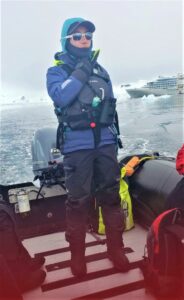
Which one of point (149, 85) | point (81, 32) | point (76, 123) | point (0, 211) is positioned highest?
point (81, 32)

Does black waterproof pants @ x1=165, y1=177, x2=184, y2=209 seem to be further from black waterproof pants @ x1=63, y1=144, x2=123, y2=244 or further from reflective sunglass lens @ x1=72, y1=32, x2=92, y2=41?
reflective sunglass lens @ x1=72, y1=32, x2=92, y2=41

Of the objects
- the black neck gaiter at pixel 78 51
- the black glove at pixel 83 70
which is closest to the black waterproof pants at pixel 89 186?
the black glove at pixel 83 70

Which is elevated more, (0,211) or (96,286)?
(0,211)

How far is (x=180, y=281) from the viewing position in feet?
6.99

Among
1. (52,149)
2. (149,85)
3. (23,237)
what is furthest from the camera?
(149,85)

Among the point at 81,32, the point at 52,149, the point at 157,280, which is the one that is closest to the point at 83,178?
the point at 157,280

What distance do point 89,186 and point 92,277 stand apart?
1.85 feet

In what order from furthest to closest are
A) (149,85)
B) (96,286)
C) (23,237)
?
(149,85) < (23,237) < (96,286)

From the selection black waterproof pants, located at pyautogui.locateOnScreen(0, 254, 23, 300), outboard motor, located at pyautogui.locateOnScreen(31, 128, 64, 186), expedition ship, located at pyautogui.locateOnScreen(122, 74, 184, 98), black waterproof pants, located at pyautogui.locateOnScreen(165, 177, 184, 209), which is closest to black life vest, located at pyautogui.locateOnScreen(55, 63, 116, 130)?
black waterproof pants, located at pyautogui.locateOnScreen(165, 177, 184, 209)

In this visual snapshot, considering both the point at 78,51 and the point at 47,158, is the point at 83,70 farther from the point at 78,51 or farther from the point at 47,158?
the point at 47,158

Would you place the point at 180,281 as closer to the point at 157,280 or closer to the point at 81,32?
the point at 157,280

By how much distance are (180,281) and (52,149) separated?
266 centimetres

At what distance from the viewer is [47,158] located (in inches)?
187

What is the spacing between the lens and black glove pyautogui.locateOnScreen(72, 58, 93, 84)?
232 cm
